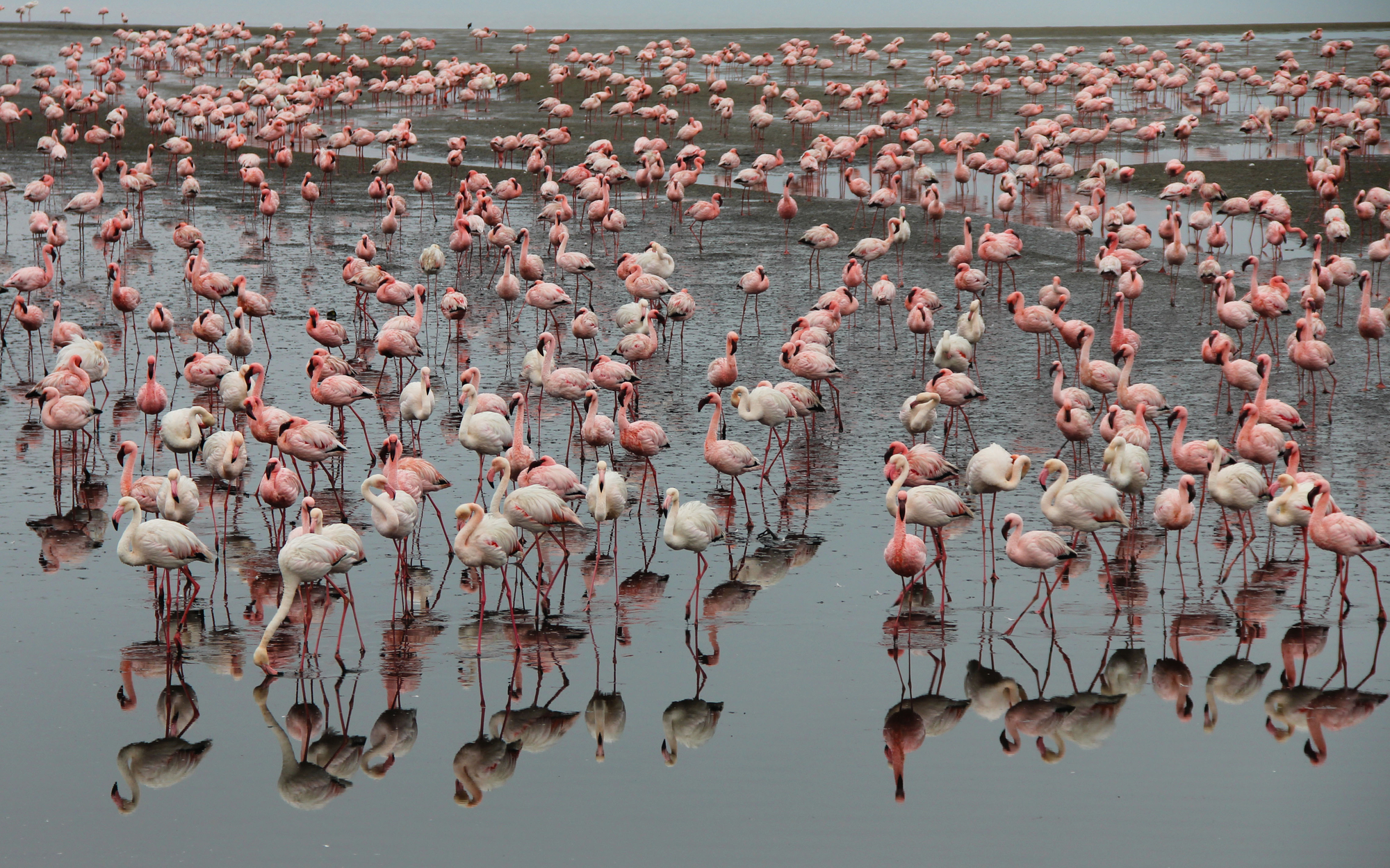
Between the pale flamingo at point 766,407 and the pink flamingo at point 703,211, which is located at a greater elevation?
the pink flamingo at point 703,211

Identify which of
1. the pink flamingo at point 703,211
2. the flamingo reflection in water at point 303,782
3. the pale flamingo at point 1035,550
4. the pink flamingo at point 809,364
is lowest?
the flamingo reflection in water at point 303,782

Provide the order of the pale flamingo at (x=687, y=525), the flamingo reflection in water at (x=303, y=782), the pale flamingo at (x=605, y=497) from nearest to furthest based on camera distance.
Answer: the flamingo reflection in water at (x=303, y=782), the pale flamingo at (x=687, y=525), the pale flamingo at (x=605, y=497)

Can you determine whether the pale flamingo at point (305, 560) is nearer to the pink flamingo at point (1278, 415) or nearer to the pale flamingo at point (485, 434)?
the pale flamingo at point (485, 434)

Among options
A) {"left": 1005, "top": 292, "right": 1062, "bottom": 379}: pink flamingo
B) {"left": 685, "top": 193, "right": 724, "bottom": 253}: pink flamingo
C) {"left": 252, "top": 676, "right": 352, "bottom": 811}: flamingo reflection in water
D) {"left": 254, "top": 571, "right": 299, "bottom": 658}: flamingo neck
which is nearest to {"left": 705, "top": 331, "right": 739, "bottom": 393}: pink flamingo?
{"left": 1005, "top": 292, "right": 1062, "bottom": 379}: pink flamingo

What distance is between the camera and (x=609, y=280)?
20250mm

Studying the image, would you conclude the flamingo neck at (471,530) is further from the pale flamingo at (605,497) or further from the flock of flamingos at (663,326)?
the pale flamingo at (605,497)

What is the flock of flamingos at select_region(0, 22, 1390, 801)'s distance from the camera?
32.7ft

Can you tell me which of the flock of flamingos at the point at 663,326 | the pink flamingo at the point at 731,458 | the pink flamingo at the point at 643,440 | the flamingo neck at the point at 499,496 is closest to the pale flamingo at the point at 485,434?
the flock of flamingos at the point at 663,326

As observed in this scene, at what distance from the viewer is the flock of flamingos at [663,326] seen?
9.97 meters

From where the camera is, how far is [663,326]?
55.9ft

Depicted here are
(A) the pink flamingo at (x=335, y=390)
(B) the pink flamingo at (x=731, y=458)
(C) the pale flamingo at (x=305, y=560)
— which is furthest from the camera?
(A) the pink flamingo at (x=335, y=390)

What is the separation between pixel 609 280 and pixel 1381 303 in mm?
10529

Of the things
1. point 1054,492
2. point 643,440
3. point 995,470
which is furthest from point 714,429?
point 1054,492

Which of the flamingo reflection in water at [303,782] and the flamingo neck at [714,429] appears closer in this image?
the flamingo reflection in water at [303,782]
